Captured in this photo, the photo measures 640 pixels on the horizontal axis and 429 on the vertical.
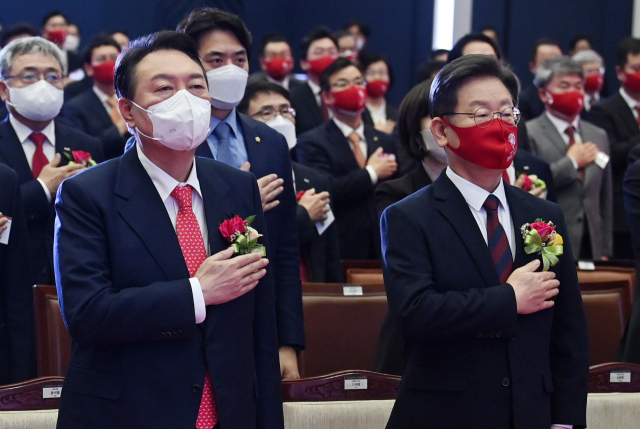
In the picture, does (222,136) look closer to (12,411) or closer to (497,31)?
(12,411)

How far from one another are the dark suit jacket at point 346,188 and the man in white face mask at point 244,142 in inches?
76.5

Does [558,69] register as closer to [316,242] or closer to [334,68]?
[334,68]

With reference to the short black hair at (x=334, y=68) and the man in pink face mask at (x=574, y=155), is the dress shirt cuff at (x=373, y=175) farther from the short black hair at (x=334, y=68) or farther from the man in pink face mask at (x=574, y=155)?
the man in pink face mask at (x=574, y=155)

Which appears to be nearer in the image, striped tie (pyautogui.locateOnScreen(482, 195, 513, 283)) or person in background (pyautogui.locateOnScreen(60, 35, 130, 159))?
striped tie (pyautogui.locateOnScreen(482, 195, 513, 283))

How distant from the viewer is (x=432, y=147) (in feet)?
10.7

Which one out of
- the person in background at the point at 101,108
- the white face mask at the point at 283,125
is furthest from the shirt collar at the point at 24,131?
the white face mask at the point at 283,125

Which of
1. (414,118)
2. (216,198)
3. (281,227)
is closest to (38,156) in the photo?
(281,227)

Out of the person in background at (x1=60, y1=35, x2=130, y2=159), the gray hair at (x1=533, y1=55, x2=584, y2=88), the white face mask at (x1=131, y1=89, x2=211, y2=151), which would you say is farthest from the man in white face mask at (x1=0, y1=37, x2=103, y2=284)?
the gray hair at (x1=533, y1=55, x2=584, y2=88)

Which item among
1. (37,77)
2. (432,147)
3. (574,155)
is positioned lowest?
(432,147)

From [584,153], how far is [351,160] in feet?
4.51

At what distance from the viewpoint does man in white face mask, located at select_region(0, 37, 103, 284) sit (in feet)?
13.1

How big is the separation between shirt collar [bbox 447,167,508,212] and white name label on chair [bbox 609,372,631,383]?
0.86 m

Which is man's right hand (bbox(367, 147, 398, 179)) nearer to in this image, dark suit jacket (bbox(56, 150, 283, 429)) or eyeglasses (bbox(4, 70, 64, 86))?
eyeglasses (bbox(4, 70, 64, 86))

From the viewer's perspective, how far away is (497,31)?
373 inches
